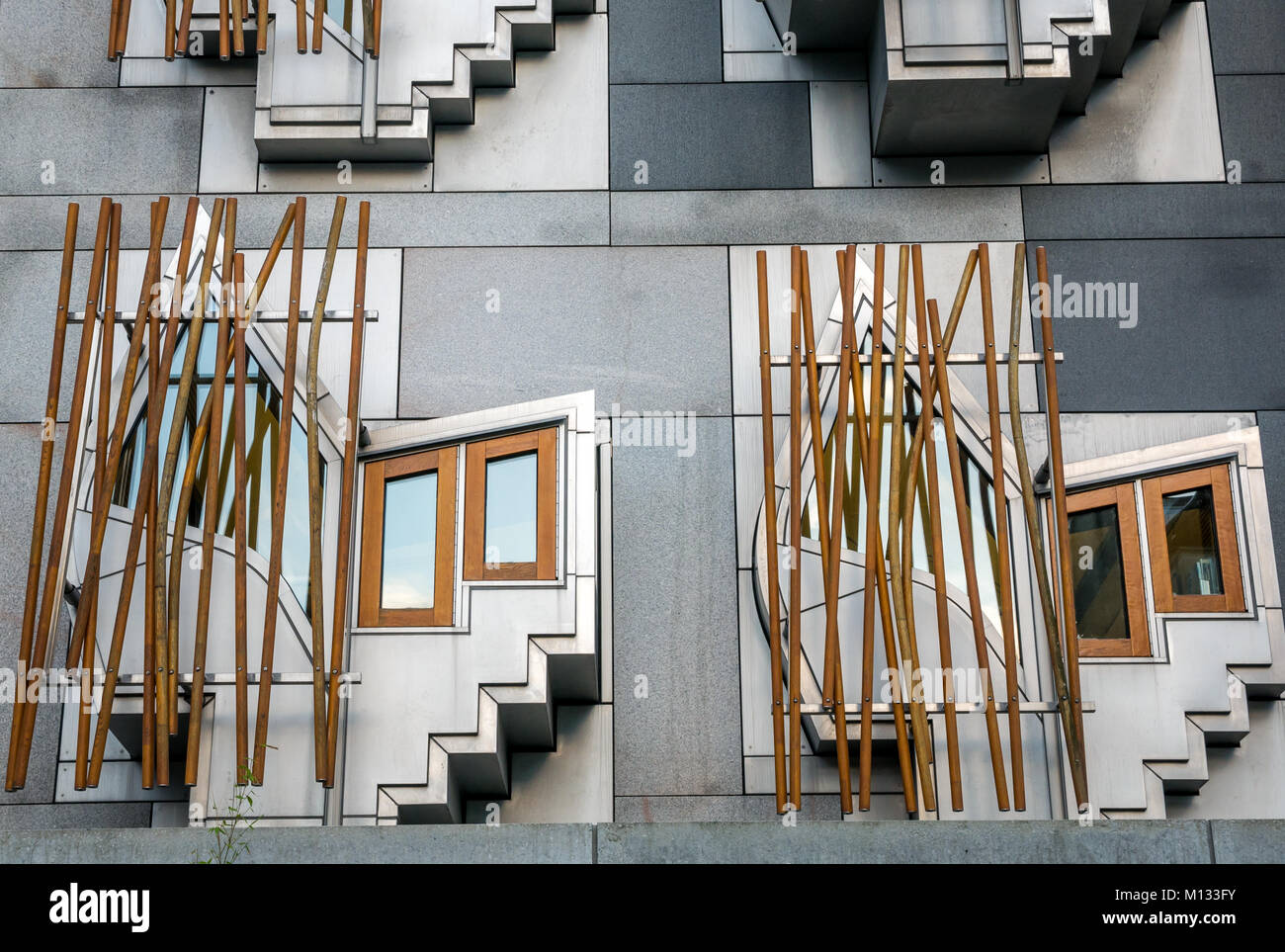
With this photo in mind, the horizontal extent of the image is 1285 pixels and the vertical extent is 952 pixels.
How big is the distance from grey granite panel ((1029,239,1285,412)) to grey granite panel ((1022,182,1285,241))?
7 centimetres

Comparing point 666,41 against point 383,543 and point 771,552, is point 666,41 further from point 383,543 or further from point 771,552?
point 383,543

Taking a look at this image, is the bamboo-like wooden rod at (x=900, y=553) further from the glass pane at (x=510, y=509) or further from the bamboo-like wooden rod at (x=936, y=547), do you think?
the glass pane at (x=510, y=509)

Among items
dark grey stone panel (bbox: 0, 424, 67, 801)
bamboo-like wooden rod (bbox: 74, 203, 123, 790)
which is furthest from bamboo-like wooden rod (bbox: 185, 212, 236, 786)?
dark grey stone panel (bbox: 0, 424, 67, 801)

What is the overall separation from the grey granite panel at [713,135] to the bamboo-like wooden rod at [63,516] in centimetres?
264

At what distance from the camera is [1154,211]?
7926 mm

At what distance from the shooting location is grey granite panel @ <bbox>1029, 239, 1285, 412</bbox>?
7598 mm

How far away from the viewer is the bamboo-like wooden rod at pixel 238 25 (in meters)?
7.75

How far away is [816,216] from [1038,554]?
2310mm

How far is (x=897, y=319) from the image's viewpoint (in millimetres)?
6867

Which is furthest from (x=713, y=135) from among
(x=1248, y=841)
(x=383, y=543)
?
(x=1248, y=841)

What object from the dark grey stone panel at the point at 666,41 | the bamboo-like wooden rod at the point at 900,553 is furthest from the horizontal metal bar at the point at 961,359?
the dark grey stone panel at the point at 666,41
